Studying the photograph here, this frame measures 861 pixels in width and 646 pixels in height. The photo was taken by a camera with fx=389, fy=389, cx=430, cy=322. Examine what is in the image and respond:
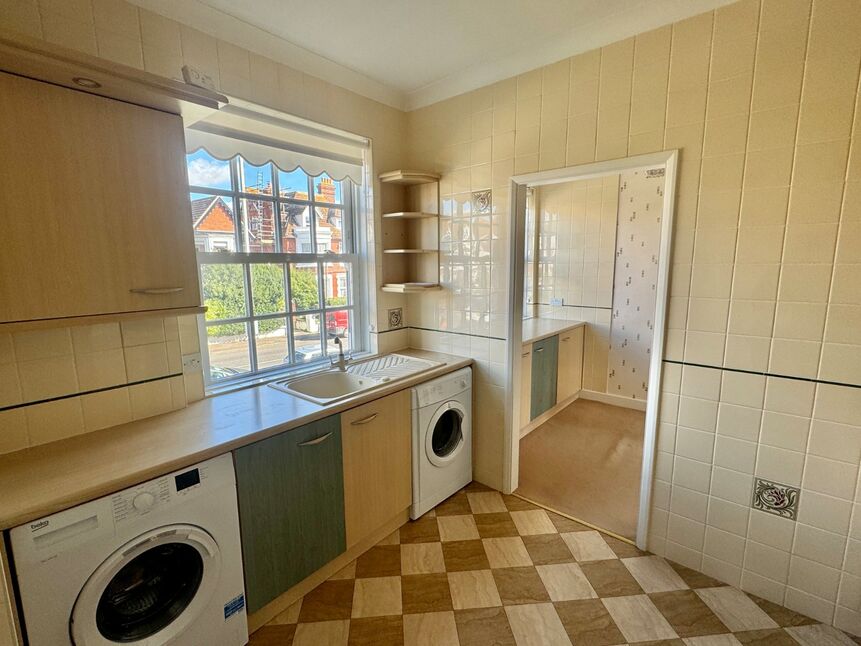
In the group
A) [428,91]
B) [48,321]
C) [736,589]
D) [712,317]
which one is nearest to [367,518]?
[48,321]

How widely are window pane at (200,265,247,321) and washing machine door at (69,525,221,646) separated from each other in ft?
3.35

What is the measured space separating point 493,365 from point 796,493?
1453 mm

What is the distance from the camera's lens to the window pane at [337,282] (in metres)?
2.48

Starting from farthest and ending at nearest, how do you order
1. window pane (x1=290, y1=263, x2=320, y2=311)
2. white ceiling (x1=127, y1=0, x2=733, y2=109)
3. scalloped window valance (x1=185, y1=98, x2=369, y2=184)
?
window pane (x1=290, y1=263, x2=320, y2=311) → scalloped window valance (x1=185, y1=98, x2=369, y2=184) → white ceiling (x1=127, y1=0, x2=733, y2=109)

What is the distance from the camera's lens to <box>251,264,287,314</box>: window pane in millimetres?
2117

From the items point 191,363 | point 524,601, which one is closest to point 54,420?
point 191,363

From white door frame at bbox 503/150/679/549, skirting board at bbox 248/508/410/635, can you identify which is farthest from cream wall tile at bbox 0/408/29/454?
white door frame at bbox 503/150/679/549

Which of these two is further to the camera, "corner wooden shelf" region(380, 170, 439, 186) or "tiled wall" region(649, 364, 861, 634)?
"corner wooden shelf" region(380, 170, 439, 186)

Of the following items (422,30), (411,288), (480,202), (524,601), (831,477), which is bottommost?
(524,601)

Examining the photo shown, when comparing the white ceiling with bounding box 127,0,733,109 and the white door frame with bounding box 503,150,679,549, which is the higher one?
the white ceiling with bounding box 127,0,733,109

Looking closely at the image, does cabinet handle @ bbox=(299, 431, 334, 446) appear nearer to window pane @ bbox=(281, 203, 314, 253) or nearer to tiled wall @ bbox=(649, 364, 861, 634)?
window pane @ bbox=(281, 203, 314, 253)

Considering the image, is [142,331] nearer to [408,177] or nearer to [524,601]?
[408,177]

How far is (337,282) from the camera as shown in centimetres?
253

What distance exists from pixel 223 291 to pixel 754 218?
240cm
